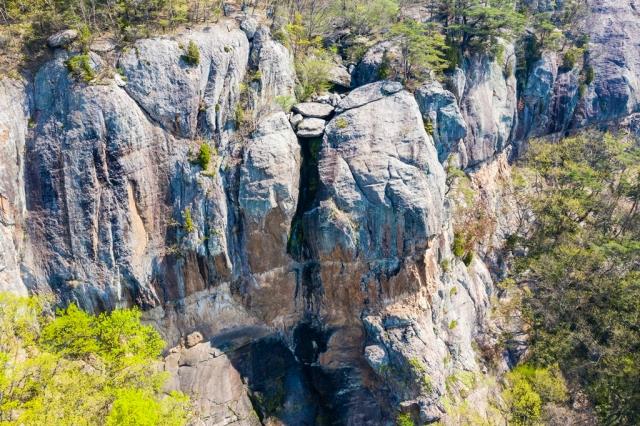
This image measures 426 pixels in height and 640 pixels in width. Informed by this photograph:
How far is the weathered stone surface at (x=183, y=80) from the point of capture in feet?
74.0

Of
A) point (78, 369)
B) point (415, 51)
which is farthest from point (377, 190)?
point (78, 369)

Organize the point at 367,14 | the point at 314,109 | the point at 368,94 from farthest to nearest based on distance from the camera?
1. the point at 367,14
2. the point at 368,94
3. the point at 314,109

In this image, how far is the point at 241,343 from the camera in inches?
993

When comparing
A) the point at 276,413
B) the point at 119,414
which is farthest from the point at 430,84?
the point at 119,414

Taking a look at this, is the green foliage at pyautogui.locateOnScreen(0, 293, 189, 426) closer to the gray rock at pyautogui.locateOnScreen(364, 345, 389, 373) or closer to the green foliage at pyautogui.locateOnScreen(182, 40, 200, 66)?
the gray rock at pyautogui.locateOnScreen(364, 345, 389, 373)

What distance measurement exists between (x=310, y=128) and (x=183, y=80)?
306 inches

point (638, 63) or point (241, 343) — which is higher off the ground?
point (638, 63)

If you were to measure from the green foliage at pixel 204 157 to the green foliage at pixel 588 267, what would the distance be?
2500cm

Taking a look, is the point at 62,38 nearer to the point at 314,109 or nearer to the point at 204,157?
the point at 204,157

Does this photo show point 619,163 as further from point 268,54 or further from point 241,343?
point 241,343

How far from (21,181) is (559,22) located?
1919 inches

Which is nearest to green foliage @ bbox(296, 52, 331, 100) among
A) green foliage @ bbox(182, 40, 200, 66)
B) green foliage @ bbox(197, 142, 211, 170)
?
green foliage @ bbox(182, 40, 200, 66)

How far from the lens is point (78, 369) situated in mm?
18219

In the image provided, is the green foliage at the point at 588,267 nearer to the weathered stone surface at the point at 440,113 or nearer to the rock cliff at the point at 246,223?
the rock cliff at the point at 246,223
